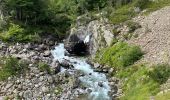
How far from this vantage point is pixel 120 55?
65.4 meters

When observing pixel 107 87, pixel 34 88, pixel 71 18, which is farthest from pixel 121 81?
pixel 71 18

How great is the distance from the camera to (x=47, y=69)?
2427 inches

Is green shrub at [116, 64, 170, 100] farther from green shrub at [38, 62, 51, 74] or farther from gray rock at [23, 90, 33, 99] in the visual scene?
gray rock at [23, 90, 33, 99]

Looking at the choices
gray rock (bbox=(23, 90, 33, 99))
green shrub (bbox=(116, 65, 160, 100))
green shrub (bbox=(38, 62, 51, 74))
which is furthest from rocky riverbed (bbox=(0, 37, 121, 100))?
green shrub (bbox=(116, 65, 160, 100))

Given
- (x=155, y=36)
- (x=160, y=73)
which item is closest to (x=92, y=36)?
(x=155, y=36)

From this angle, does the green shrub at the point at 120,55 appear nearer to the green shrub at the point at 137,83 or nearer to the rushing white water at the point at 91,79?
the green shrub at the point at 137,83

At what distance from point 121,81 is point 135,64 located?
382cm

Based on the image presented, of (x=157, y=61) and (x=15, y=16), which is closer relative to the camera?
(x=157, y=61)

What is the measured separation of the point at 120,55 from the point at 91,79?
6988 mm

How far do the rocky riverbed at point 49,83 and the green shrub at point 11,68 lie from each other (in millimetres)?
904

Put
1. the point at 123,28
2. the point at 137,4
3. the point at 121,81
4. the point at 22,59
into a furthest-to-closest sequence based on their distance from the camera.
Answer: the point at 137,4 < the point at 123,28 < the point at 22,59 < the point at 121,81

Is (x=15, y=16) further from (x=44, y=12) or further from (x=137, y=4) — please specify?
(x=137, y=4)

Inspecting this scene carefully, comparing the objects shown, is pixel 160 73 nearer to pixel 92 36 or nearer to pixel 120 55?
pixel 120 55

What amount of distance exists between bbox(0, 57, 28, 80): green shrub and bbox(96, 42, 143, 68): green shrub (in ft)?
46.1
